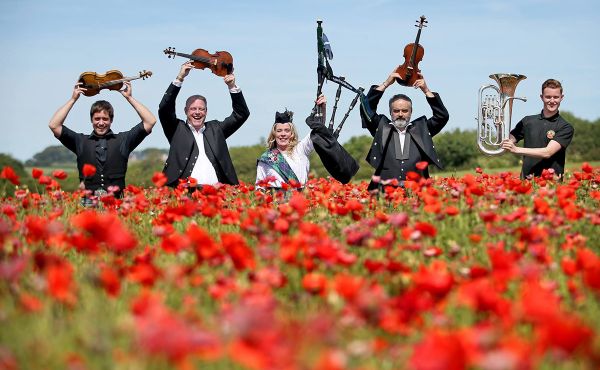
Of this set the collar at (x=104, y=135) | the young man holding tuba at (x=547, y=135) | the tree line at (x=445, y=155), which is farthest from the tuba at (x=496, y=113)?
the tree line at (x=445, y=155)

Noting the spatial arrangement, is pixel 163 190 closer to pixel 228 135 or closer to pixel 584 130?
pixel 228 135

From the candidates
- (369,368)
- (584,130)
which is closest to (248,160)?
(584,130)

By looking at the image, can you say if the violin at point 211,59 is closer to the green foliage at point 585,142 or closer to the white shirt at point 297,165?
the white shirt at point 297,165

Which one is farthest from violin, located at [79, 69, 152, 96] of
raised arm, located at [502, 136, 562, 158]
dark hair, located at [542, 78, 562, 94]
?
dark hair, located at [542, 78, 562, 94]

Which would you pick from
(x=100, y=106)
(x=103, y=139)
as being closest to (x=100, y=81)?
(x=100, y=106)

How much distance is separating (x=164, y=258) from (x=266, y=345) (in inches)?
103

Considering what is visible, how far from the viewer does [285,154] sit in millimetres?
8961

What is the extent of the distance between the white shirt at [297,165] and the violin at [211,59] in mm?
1442

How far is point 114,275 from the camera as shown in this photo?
3053 millimetres

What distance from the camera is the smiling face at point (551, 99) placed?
10.1m

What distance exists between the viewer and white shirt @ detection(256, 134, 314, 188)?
350 inches

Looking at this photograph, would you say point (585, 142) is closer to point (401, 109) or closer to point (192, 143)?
point (401, 109)

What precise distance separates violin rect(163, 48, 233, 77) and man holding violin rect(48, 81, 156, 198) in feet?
3.38

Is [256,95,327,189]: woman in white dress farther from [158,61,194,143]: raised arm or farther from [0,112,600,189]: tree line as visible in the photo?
[0,112,600,189]: tree line
